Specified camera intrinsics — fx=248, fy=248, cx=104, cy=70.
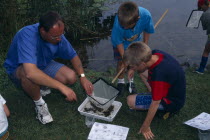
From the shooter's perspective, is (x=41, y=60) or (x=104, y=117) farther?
(x=41, y=60)

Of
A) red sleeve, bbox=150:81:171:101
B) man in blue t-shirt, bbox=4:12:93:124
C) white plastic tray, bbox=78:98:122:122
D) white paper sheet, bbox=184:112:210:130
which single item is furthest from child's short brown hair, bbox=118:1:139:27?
white paper sheet, bbox=184:112:210:130

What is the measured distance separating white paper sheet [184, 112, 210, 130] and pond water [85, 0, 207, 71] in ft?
6.21

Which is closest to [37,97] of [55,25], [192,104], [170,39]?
[55,25]

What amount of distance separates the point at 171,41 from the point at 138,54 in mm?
3302

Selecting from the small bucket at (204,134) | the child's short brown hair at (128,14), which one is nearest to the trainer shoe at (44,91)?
the child's short brown hair at (128,14)

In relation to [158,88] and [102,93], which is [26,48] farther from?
[158,88]

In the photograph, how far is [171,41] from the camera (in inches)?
220

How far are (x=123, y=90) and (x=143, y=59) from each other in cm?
137

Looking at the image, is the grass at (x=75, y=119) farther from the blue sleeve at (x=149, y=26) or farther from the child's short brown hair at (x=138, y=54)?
the child's short brown hair at (x=138, y=54)

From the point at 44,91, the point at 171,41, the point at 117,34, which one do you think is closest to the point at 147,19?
the point at 117,34

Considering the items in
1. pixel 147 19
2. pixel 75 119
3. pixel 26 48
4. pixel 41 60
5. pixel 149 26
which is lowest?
pixel 75 119

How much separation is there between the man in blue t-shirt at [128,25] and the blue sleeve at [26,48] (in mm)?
1123

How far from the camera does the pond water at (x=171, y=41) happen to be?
5.06 metres

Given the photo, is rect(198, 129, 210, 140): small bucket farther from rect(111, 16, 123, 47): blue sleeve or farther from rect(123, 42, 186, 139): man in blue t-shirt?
rect(111, 16, 123, 47): blue sleeve
